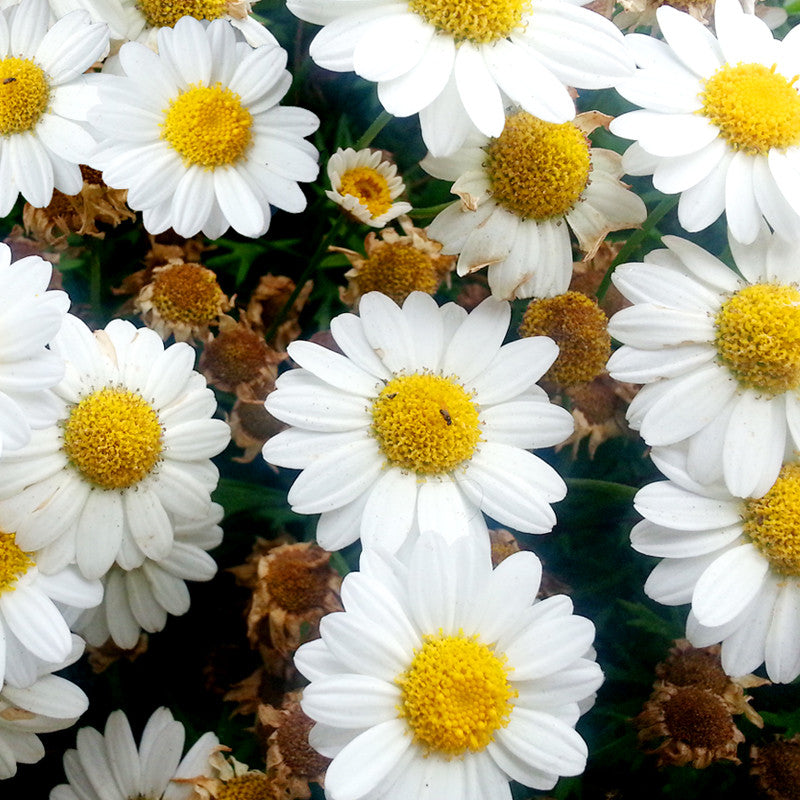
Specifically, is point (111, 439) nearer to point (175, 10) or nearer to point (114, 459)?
point (114, 459)

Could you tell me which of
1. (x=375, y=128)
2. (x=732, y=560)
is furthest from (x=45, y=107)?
(x=732, y=560)

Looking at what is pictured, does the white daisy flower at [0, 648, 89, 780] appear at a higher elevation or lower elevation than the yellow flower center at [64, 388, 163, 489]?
lower

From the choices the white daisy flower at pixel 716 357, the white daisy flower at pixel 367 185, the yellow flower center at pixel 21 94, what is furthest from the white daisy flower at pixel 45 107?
the white daisy flower at pixel 716 357

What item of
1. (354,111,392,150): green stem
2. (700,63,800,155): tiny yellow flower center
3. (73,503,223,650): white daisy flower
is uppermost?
(700,63,800,155): tiny yellow flower center

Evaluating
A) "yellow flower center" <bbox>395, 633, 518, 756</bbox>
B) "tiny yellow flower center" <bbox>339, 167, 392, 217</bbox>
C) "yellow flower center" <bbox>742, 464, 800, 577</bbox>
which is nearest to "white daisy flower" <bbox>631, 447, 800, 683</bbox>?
"yellow flower center" <bbox>742, 464, 800, 577</bbox>

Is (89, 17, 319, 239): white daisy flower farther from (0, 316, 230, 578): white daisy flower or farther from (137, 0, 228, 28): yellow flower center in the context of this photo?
(0, 316, 230, 578): white daisy flower

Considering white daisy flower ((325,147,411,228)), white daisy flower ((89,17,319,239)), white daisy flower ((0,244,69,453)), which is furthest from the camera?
white daisy flower ((325,147,411,228))

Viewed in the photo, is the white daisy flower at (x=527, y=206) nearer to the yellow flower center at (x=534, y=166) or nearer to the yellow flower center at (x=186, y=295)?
the yellow flower center at (x=534, y=166)
